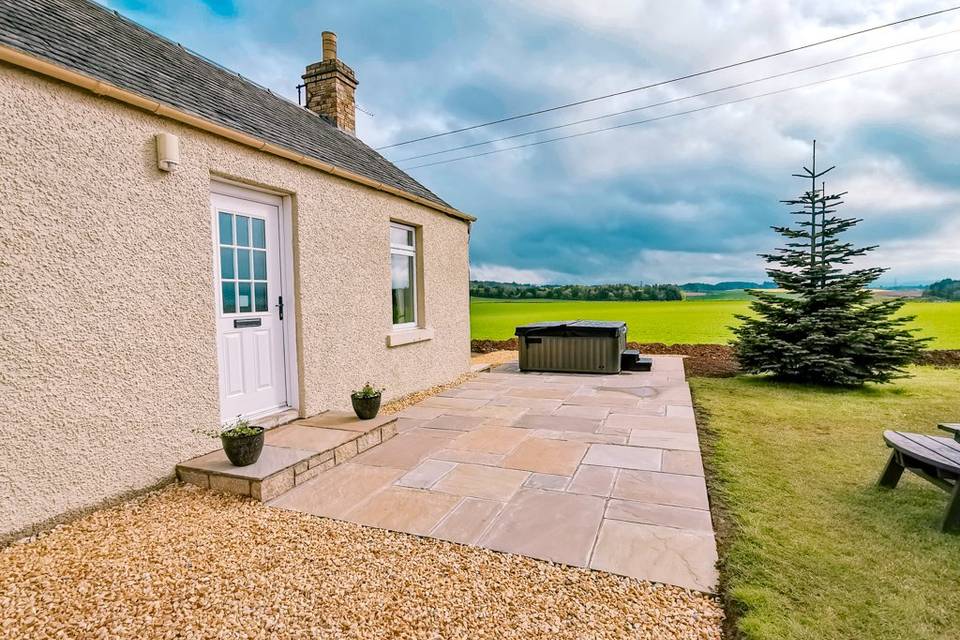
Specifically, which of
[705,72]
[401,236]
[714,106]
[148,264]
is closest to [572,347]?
[401,236]

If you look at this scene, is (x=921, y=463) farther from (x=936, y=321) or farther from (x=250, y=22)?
(x=936, y=321)

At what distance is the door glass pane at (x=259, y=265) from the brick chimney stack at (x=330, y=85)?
5.45m

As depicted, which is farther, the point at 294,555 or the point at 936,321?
the point at 936,321

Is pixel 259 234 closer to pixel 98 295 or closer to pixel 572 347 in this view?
pixel 98 295

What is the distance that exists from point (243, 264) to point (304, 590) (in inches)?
137

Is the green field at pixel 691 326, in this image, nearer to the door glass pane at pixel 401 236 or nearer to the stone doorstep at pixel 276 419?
the door glass pane at pixel 401 236

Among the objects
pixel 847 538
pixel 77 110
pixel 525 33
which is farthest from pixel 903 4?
pixel 77 110

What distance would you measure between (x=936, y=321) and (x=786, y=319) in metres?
18.1

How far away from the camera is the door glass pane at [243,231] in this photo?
15.5 ft

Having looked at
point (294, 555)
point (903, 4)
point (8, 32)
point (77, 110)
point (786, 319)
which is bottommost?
point (294, 555)

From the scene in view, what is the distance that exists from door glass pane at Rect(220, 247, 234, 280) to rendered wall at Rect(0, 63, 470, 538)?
1.14 ft

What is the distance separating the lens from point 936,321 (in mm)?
20141

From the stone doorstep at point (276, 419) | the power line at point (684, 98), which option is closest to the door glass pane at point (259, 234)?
the stone doorstep at point (276, 419)

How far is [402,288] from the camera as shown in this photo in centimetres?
769
